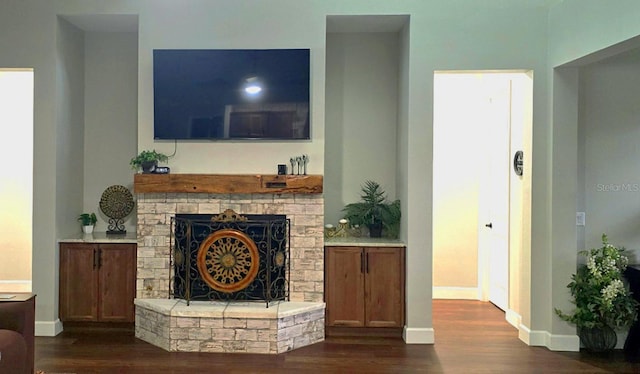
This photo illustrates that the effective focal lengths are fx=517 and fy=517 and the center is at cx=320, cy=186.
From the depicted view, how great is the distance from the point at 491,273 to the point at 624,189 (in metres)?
1.89

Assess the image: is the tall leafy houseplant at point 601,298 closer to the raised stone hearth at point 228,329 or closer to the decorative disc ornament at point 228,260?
the raised stone hearth at point 228,329

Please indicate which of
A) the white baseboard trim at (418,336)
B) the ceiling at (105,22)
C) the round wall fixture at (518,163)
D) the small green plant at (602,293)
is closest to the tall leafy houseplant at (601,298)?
the small green plant at (602,293)

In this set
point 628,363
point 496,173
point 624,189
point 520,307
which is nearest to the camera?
point 628,363

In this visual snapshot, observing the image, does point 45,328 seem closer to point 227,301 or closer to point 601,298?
point 227,301

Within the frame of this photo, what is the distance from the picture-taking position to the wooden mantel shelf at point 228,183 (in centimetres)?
450

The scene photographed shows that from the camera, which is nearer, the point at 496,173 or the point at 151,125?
Answer: the point at 151,125

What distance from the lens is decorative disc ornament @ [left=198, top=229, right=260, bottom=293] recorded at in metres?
4.48

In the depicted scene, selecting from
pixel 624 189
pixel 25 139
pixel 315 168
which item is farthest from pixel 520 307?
pixel 25 139

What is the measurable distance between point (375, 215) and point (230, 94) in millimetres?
1747

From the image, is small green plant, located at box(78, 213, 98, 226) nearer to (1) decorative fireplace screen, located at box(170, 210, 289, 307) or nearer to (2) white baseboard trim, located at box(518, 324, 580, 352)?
(1) decorative fireplace screen, located at box(170, 210, 289, 307)

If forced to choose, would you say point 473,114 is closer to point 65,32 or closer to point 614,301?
point 614,301

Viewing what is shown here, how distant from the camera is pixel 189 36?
15.3ft

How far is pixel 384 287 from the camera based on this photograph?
464 cm

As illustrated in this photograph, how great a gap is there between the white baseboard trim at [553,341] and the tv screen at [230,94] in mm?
2641
